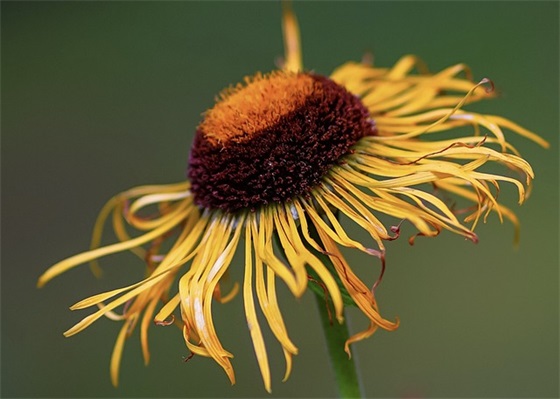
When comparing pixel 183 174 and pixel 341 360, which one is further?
pixel 183 174

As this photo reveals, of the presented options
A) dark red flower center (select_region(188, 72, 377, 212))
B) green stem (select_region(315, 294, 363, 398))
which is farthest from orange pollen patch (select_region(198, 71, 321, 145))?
A: green stem (select_region(315, 294, 363, 398))

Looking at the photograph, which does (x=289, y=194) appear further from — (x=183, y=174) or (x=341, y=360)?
(x=183, y=174)

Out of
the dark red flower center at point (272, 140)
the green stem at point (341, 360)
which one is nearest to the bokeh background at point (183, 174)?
the green stem at point (341, 360)

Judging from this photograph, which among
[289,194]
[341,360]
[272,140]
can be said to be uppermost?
[272,140]

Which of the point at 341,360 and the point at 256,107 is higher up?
the point at 256,107

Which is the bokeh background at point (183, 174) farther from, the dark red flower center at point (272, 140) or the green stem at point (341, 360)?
the dark red flower center at point (272, 140)

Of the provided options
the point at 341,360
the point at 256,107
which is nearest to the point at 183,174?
the point at 256,107

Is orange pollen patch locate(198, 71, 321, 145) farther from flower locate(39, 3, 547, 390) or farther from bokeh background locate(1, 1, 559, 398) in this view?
bokeh background locate(1, 1, 559, 398)

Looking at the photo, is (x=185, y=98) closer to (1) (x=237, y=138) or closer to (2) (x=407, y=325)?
(2) (x=407, y=325)
